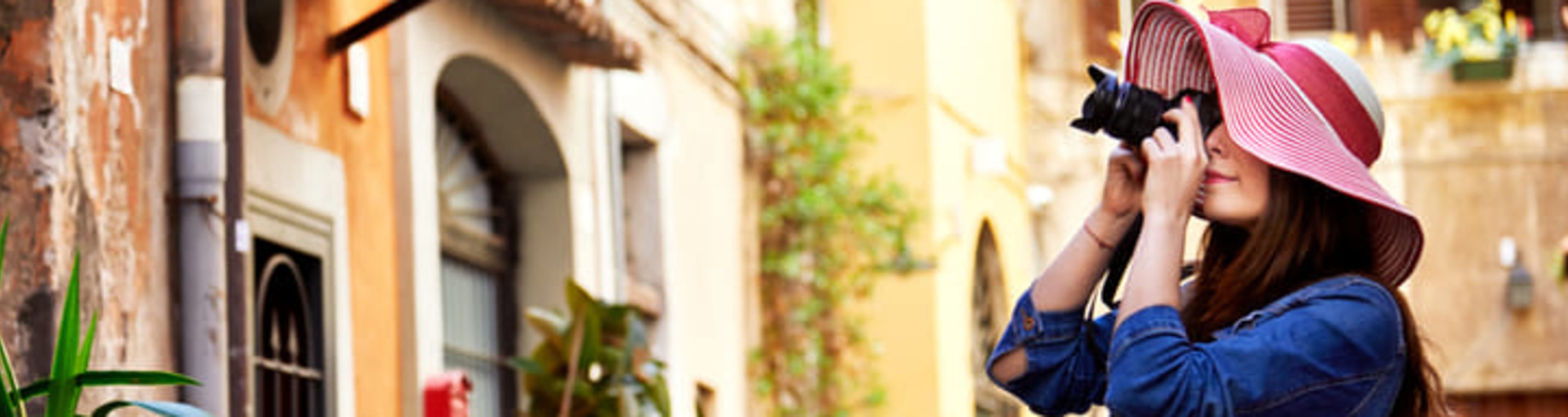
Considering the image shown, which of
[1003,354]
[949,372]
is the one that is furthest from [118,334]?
[949,372]

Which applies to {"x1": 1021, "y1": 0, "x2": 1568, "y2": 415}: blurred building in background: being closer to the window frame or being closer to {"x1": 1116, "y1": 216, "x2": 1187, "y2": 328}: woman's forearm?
the window frame

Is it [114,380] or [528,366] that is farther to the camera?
[528,366]

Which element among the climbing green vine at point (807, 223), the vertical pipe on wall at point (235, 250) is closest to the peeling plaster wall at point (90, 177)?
the vertical pipe on wall at point (235, 250)

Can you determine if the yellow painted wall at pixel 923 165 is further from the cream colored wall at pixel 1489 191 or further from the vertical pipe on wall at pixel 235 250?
the vertical pipe on wall at pixel 235 250

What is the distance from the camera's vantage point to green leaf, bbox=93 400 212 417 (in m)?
3.14

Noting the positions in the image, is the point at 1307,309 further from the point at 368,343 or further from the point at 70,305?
the point at 368,343

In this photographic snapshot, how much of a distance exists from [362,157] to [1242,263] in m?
4.16

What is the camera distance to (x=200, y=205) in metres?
5.00

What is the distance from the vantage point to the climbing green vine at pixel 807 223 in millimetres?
11141

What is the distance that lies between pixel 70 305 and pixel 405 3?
259 cm

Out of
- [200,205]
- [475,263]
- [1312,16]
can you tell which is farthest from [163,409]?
[1312,16]

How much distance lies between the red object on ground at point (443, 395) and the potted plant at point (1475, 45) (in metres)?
12.0

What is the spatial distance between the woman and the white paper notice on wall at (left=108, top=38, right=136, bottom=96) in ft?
8.29

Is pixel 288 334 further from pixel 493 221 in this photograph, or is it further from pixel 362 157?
pixel 493 221
